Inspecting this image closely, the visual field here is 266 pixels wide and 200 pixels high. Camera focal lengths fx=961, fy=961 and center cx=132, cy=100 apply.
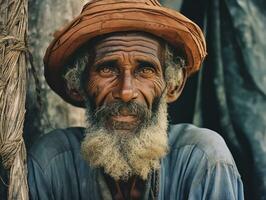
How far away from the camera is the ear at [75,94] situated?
496 centimetres

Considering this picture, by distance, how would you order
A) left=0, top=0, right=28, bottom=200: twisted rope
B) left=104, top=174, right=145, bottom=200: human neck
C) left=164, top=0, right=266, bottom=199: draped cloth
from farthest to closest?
left=164, top=0, right=266, bottom=199: draped cloth → left=104, top=174, right=145, bottom=200: human neck → left=0, top=0, right=28, bottom=200: twisted rope

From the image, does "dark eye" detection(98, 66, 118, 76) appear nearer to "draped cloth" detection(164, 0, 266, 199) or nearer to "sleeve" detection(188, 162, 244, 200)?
"sleeve" detection(188, 162, 244, 200)

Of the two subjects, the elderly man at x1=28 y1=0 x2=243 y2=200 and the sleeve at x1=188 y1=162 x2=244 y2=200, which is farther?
the elderly man at x1=28 y1=0 x2=243 y2=200

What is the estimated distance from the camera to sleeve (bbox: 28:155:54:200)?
182 inches

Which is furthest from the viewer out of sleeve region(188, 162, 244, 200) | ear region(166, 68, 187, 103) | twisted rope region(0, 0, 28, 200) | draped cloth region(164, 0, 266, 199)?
draped cloth region(164, 0, 266, 199)

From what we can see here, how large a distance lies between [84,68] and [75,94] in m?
0.22

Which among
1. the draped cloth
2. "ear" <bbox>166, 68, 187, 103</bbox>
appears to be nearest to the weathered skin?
"ear" <bbox>166, 68, 187, 103</bbox>

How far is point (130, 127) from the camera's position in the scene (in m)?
4.60

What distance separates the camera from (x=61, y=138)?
4.87m

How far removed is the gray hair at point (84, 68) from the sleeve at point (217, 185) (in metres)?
0.55

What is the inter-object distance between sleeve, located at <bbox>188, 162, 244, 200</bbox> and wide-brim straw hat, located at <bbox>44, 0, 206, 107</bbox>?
0.66m

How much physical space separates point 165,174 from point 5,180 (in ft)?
2.55

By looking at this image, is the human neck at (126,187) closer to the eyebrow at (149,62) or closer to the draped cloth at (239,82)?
the eyebrow at (149,62)

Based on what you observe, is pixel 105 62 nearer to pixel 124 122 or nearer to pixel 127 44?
pixel 127 44
